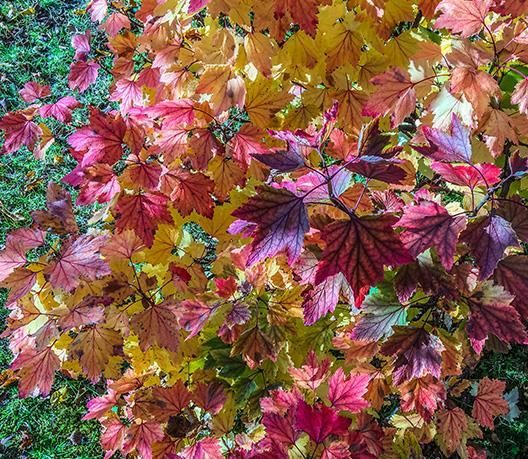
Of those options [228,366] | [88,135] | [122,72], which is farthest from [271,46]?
[228,366]

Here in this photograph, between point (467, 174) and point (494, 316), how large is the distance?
0.33 meters

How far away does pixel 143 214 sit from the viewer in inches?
57.5

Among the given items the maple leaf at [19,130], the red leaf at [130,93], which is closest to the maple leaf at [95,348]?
the red leaf at [130,93]

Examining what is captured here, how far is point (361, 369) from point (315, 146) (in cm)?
82

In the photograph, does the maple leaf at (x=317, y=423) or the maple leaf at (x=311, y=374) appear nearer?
the maple leaf at (x=317, y=423)

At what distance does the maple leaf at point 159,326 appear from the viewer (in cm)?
145

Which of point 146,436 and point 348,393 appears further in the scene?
point 146,436

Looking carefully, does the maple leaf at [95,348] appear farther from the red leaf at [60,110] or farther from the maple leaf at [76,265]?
the red leaf at [60,110]

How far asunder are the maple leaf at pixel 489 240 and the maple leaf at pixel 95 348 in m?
1.01

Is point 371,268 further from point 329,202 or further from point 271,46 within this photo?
point 271,46

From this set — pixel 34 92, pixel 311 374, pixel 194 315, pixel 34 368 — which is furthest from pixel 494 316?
pixel 34 92

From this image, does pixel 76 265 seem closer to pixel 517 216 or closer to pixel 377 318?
pixel 377 318

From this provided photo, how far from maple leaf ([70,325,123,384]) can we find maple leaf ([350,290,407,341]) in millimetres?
701

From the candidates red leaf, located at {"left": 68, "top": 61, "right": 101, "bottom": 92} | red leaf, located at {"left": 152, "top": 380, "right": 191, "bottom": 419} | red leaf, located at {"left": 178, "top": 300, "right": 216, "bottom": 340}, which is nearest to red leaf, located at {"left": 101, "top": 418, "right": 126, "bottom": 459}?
red leaf, located at {"left": 152, "top": 380, "right": 191, "bottom": 419}
